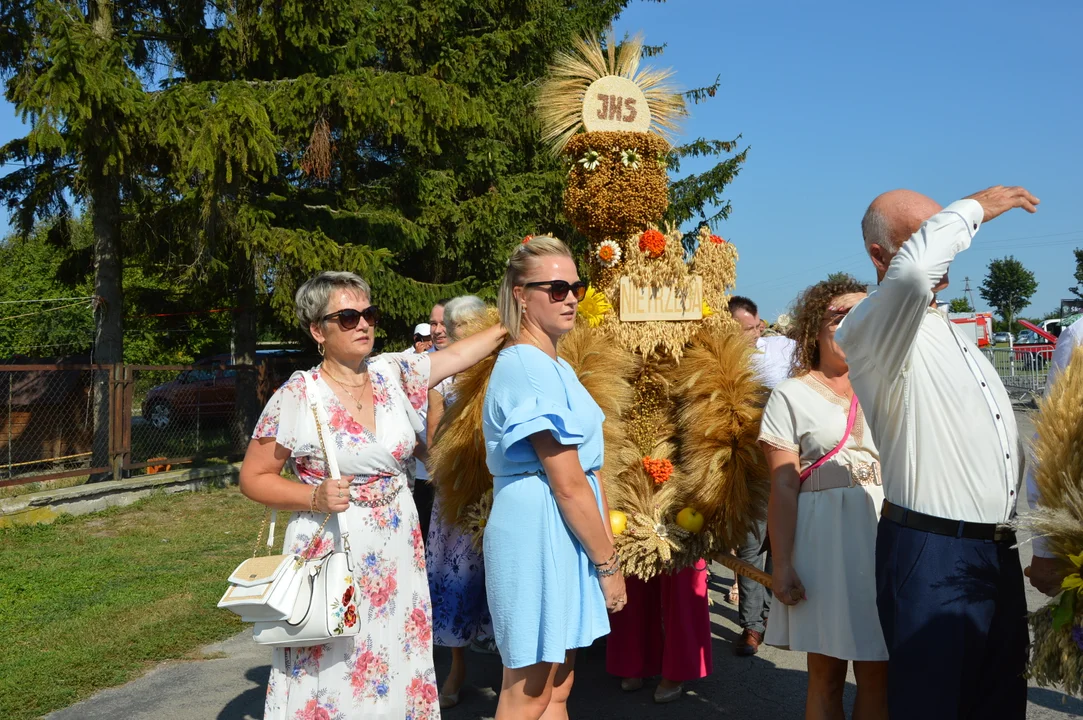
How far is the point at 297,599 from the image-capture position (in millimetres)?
2576

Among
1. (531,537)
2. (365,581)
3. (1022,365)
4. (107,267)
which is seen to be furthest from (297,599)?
(1022,365)

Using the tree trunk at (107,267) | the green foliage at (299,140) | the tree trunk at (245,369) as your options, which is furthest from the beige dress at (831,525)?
the tree trunk at (245,369)

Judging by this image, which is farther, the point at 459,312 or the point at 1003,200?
the point at 459,312

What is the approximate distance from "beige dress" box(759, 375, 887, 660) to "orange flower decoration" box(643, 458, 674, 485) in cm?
79

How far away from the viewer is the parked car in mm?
11750

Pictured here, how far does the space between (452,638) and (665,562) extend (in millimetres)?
1298

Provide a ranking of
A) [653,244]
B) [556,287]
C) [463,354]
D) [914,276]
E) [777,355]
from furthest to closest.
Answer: [777,355] → [653,244] → [463,354] → [556,287] → [914,276]

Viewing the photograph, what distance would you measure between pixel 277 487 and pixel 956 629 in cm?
201

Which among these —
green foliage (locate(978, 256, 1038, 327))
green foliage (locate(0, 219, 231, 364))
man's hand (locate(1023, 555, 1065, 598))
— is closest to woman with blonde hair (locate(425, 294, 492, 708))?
man's hand (locate(1023, 555, 1065, 598))

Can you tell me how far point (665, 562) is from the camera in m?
3.58

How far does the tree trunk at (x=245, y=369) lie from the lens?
13.2 m

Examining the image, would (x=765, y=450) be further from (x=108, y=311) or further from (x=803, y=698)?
(x=108, y=311)

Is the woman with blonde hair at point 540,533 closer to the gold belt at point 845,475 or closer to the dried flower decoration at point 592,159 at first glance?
the gold belt at point 845,475

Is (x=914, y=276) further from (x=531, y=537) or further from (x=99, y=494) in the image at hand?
(x=99, y=494)
